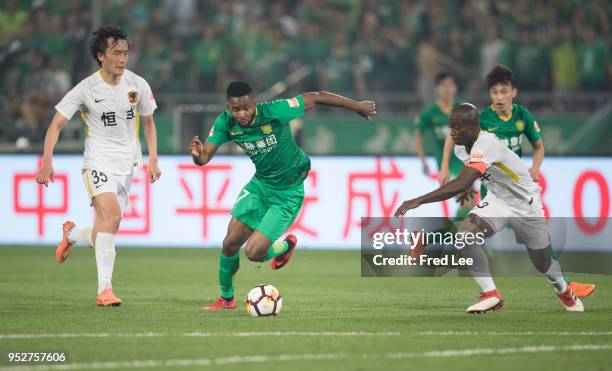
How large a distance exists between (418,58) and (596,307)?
10735 millimetres

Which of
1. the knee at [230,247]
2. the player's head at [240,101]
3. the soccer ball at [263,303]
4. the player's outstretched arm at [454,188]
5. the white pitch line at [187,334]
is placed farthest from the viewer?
the knee at [230,247]

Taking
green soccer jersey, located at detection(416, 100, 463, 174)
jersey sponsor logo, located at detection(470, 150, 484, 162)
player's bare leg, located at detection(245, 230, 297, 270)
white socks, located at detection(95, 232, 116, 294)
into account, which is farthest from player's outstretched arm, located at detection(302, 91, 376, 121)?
green soccer jersey, located at detection(416, 100, 463, 174)

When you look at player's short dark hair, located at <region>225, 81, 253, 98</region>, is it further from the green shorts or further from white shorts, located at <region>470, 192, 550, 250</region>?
white shorts, located at <region>470, 192, 550, 250</region>

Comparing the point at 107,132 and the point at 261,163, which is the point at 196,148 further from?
the point at 107,132

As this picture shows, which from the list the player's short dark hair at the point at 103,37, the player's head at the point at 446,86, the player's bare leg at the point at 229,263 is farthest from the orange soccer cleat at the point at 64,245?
the player's head at the point at 446,86

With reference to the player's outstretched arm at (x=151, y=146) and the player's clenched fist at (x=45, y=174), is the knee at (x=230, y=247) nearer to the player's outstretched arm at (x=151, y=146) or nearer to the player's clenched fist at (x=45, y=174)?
the player's outstretched arm at (x=151, y=146)

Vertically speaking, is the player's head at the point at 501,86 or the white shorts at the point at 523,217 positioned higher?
the player's head at the point at 501,86

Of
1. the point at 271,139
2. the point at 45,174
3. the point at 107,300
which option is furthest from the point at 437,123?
the point at 45,174

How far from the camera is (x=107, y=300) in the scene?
10.1 meters

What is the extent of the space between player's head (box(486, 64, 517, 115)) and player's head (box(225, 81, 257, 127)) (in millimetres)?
2909

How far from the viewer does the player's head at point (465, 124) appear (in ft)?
31.4

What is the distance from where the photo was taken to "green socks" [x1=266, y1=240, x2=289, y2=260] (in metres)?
10.7

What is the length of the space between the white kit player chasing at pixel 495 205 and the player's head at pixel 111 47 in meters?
2.98

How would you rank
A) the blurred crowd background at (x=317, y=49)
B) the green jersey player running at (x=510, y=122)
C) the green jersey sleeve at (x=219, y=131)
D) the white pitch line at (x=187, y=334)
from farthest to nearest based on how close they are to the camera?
the blurred crowd background at (x=317, y=49) → the green jersey player running at (x=510, y=122) → the green jersey sleeve at (x=219, y=131) → the white pitch line at (x=187, y=334)
